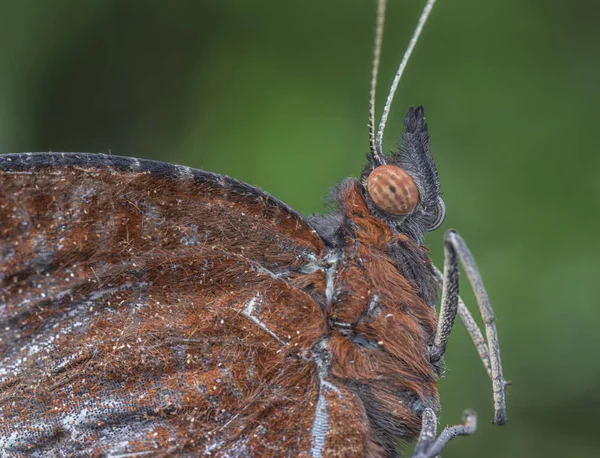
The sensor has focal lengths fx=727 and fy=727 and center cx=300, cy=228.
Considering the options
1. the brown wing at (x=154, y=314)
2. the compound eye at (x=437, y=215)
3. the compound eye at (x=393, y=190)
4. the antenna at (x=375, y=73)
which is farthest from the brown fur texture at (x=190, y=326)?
the antenna at (x=375, y=73)

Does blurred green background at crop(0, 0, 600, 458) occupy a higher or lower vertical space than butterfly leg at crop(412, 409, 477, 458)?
higher

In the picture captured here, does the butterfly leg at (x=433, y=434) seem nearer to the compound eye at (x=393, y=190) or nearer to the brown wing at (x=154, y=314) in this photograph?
the brown wing at (x=154, y=314)

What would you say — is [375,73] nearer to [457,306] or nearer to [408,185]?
[408,185]

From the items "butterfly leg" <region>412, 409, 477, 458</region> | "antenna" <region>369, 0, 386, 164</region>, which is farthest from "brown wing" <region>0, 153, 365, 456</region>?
"antenna" <region>369, 0, 386, 164</region>

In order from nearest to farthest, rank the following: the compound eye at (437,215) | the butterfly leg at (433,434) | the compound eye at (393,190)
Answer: the butterfly leg at (433,434), the compound eye at (393,190), the compound eye at (437,215)

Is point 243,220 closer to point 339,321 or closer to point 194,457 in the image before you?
point 339,321

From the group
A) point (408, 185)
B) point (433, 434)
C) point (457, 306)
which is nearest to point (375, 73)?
point (408, 185)

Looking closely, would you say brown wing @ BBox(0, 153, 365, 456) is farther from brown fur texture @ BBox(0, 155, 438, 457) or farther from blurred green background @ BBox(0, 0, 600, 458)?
blurred green background @ BBox(0, 0, 600, 458)
